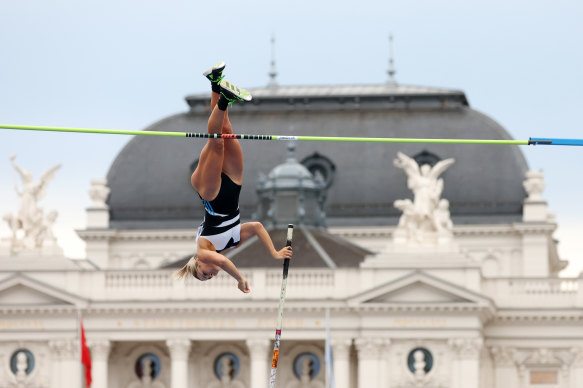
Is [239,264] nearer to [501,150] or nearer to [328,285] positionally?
[328,285]

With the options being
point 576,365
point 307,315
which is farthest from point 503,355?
point 307,315

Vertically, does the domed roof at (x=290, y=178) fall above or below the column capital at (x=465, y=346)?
above

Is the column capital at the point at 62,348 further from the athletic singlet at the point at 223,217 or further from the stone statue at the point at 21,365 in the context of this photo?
the athletic singlet at the point at 223,217

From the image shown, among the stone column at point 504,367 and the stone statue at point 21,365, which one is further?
the stone column at point 504,367

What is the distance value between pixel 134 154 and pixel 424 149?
60.4 feet

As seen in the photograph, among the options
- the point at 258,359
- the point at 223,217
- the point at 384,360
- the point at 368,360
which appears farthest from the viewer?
the point at 258,359

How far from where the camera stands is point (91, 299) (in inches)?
4537

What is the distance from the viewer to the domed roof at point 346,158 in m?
134

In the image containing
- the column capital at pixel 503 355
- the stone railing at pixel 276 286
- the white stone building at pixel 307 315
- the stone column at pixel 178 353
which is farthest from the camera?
the column capital at pixel 503 355

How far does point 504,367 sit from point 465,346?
633 centimetres

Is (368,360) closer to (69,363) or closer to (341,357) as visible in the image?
(341,357)

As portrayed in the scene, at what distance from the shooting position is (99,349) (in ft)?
380

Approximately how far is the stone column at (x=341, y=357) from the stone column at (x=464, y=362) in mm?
5316

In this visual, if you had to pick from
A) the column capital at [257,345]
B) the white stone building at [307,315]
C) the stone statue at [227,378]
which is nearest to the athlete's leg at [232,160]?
the white stone building at [307,315]
